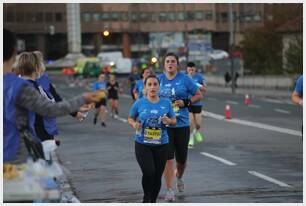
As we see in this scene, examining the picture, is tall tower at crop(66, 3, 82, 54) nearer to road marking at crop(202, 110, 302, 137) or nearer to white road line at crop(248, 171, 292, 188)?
road marking at crop(202, 110, 302, 137)

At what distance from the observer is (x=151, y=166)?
1152cm

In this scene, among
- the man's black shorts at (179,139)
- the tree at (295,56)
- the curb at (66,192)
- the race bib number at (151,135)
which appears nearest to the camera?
the curb at (66,192)

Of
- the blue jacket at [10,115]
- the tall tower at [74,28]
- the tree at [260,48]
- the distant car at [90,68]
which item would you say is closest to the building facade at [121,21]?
the tall tower at [74,28]

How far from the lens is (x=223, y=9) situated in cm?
14925

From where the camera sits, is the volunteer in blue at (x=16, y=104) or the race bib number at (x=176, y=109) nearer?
the volunteer in blue at (x=16, y=104)

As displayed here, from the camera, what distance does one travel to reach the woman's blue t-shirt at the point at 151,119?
38.1 feet

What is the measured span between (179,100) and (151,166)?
184cm

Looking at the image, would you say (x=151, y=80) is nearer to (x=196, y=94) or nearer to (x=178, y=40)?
(x=196, y=94)

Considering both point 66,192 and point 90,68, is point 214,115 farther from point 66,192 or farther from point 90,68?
point 90,68

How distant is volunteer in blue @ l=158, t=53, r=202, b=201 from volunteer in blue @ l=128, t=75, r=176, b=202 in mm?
795

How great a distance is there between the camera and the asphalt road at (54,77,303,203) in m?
12.6

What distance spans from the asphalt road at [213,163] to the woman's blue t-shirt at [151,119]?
78 cm

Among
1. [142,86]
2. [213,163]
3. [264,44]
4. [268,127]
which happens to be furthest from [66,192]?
[264,44]

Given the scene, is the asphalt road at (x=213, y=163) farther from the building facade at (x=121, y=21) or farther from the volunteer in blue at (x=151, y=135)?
the building facade at (x=121, y=21)
